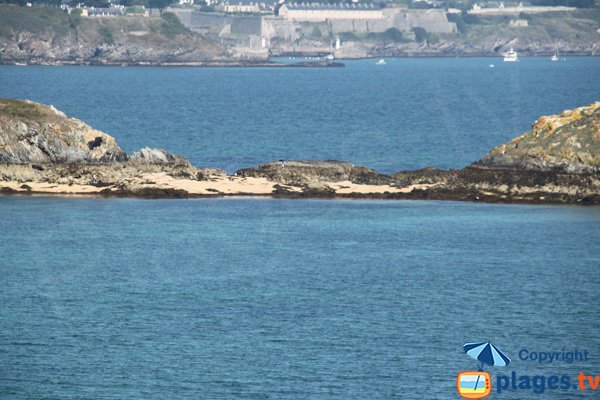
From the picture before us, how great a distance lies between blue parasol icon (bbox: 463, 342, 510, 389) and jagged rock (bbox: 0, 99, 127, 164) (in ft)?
130

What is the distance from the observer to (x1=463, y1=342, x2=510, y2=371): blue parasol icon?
37.9m

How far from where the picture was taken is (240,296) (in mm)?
47375

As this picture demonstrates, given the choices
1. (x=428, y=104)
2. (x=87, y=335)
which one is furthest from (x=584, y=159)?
(x=428, y=104)

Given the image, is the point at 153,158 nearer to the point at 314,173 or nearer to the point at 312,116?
the point at 314,173

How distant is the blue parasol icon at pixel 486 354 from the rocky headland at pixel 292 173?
27594mm

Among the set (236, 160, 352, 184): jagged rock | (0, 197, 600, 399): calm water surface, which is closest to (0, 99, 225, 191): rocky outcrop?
(236, 160, 352, 184): jagged rock

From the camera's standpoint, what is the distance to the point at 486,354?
3794cm

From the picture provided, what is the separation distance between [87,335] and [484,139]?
66.5 metres

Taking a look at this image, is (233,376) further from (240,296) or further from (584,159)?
(584,159)

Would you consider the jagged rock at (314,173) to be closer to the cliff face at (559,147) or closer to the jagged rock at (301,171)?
the jagged rock at (301,171)

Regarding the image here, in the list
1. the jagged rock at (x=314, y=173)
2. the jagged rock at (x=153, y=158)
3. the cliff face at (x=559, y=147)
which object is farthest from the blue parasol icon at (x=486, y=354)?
the jagged rock at (x=153, y=158)

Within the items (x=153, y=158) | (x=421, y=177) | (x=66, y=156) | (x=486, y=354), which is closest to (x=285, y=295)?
(x=486, y=354)

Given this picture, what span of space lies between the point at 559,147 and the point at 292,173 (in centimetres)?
1446

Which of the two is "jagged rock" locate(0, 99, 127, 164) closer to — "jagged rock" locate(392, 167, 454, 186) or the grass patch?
the grass patch
